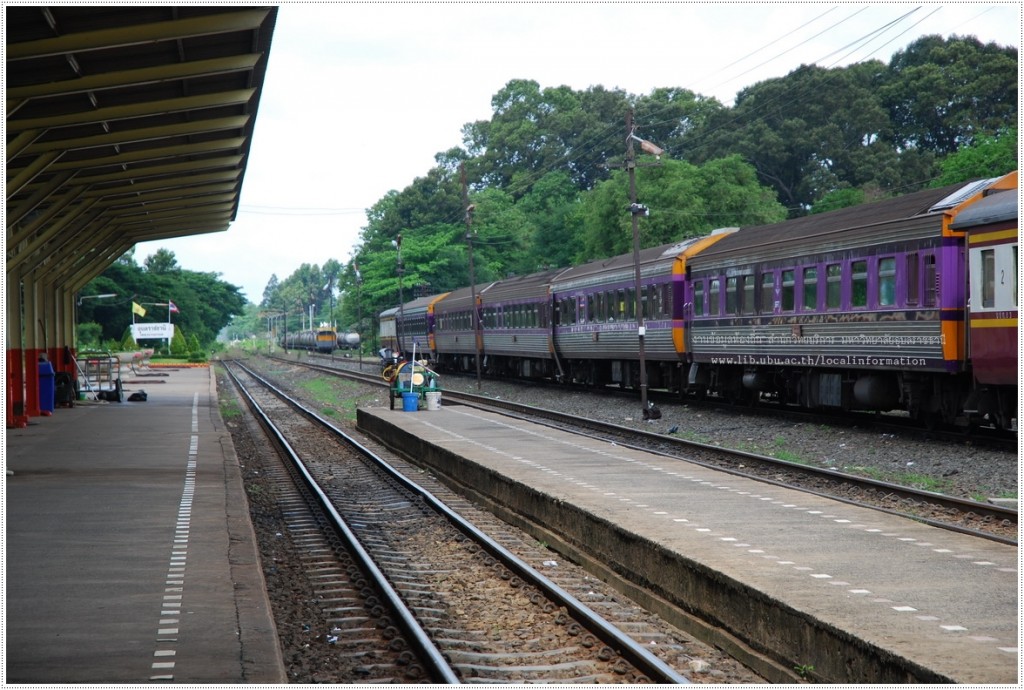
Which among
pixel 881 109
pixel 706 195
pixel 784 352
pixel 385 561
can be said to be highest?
pixel 881 109

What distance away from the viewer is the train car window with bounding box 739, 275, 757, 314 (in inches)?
883

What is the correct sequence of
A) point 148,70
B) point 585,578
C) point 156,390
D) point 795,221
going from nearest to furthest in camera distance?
point 585,578 → point 148,70 → point 795,221 → point 156,390

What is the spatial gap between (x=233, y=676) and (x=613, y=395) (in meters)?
25.2

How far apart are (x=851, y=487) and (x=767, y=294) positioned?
8714 millimetres

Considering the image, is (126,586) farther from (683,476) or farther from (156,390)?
(156,390)

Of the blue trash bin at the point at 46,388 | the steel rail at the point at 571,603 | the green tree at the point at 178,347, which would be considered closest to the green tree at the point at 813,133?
the green tree at the point at 178,347

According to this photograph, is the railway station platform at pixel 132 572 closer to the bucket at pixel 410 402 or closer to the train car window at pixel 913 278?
the bucket at pixel 410 402

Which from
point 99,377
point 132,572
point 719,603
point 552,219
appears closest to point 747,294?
point 719,603

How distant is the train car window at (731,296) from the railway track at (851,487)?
11.7ft

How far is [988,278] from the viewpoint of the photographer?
15.1 meters

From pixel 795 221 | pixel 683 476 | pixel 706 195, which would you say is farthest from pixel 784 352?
pixel 706 195

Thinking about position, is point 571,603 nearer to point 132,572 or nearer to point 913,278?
point 132,572

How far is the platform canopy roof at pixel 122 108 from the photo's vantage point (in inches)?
522

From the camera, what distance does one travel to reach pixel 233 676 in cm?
620
